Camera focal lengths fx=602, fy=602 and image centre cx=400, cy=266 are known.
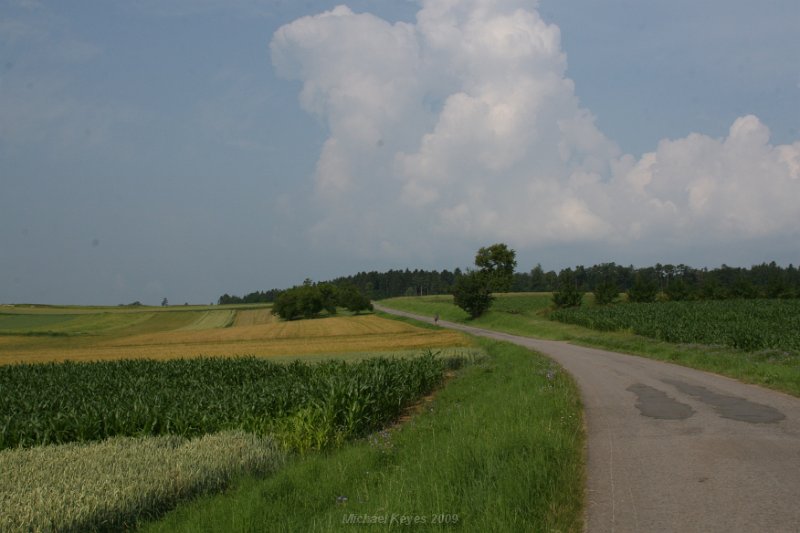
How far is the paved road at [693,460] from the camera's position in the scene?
608 centimetres

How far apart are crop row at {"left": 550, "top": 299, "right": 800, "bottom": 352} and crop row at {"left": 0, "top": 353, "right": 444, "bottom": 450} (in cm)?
1721

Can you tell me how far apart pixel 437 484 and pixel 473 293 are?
7668 centimetres

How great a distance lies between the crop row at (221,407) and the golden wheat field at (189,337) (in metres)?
20.1

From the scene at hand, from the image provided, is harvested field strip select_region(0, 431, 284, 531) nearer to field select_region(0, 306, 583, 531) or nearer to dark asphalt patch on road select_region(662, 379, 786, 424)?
field select_region(0, 306, 583, 531)

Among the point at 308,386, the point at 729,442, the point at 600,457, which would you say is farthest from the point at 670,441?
the point at 308,386

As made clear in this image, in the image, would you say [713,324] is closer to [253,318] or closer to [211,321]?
[211,321]

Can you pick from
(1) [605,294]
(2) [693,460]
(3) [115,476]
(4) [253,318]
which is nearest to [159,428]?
(3) [115,476]

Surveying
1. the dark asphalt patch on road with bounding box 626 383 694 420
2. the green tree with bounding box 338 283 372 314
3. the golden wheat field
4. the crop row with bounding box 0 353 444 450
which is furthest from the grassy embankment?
the green tree with bounding box 338 283 372 314

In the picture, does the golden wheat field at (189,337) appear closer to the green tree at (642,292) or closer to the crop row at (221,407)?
the crop row at (221,407)

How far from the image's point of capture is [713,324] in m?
39.5

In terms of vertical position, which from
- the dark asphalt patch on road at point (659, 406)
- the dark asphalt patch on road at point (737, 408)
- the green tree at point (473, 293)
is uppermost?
the green tree at point (473, 293)

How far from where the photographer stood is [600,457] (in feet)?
28.7

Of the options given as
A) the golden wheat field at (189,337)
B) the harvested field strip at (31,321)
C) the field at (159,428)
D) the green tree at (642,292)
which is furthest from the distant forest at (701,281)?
the field at (159,428)

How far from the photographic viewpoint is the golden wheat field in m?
45.4
